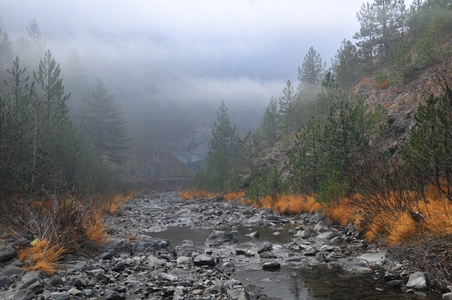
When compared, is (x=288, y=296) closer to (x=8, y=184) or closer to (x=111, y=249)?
(x=111, y=249)

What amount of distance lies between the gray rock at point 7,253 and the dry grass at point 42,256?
14cm

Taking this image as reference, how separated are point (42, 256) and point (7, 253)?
33.4 inches

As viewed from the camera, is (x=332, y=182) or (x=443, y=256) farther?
(x=332, y=182)

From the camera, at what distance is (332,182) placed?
13.2m

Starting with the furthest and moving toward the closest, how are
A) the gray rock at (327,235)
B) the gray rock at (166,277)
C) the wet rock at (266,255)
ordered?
the gray rock at (327,235) < the wet rock at (266,255) < the gray rock at (166,277)

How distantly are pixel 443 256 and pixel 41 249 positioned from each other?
8406 mm

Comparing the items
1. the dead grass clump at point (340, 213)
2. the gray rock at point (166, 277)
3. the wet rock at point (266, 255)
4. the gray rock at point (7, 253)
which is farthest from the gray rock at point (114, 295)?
the dead grass clump at point (340, 213)

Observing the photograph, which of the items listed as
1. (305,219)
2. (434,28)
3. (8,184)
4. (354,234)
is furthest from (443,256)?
(434,28)

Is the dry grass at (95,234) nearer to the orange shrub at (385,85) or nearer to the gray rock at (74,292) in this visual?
the gray rock at (74,292)

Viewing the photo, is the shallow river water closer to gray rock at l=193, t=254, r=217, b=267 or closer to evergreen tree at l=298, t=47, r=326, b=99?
gray rock at l=193, t=254, r=217, b=267

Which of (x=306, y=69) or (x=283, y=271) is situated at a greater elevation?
(x=306, y=69)

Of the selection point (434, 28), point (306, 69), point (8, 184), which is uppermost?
point (306, 69)

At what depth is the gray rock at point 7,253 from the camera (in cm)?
644

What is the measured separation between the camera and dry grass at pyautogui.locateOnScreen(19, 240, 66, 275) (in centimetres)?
608
